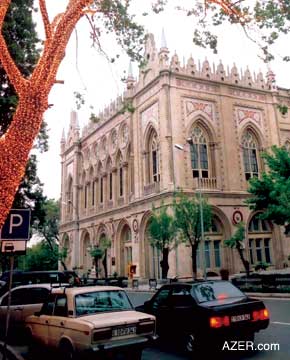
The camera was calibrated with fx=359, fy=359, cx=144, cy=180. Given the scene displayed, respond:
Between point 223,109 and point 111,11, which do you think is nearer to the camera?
point 111,11

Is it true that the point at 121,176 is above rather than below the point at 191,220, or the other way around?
above

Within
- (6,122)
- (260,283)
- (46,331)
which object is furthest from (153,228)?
(46,331)

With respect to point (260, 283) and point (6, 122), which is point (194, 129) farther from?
point (6, 122)

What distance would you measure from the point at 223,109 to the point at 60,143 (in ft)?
88.6

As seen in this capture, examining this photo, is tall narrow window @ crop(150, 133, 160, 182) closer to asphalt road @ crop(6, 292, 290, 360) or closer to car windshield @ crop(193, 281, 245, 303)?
asphalt road @ crop(6, 292, 290, 360)

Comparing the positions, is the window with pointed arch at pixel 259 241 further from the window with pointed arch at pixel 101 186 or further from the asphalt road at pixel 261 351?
the asphalt road at pixel 261 351

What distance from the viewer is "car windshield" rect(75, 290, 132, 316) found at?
6.34m

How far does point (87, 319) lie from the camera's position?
5.91m

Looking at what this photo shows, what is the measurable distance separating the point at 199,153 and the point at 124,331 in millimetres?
23362

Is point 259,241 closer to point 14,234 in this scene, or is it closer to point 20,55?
point 20,55

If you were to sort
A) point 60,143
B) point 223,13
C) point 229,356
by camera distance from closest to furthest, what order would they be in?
point 229,356 → point 223,13 → point 60,143

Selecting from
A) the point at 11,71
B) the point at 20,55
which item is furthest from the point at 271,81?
the point at 11,71

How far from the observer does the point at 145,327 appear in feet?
20.0

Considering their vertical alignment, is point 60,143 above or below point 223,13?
above
